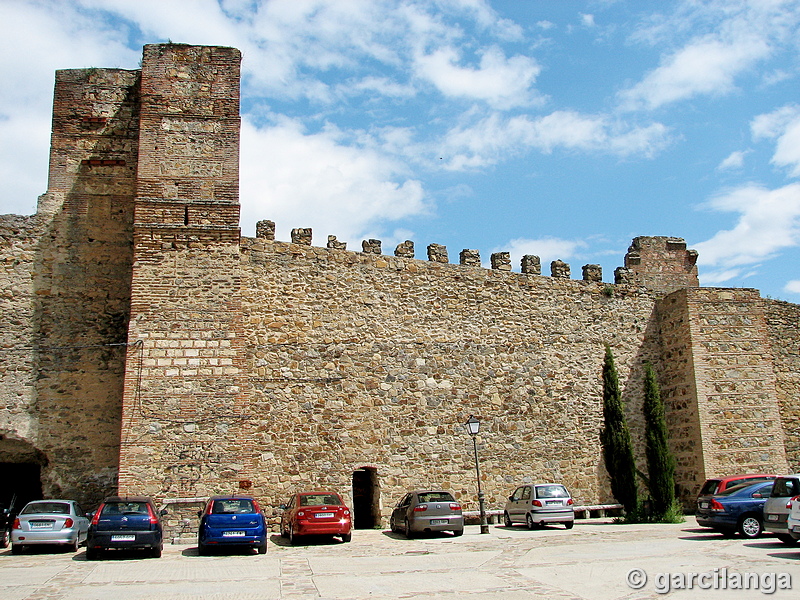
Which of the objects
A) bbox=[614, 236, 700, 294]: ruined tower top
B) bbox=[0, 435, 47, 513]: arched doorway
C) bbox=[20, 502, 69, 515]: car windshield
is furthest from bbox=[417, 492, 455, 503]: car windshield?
bbox=[614, 236, 700, 294]: ruined tower top

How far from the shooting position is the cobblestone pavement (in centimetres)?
859

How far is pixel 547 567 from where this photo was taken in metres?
10.5

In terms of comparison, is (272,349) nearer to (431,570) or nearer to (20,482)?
(20,482)

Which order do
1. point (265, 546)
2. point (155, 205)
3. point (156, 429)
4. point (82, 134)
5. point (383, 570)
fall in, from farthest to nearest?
point (82, 134), point (155, 205), point (156, 429), point (265, 546), point (383, 570)

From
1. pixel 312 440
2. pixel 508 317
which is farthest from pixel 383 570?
pixel 508 317

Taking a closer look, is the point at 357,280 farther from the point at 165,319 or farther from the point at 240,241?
the point at 165,319

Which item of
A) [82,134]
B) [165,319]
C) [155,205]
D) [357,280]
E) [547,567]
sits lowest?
[547,567]

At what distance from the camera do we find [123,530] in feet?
39.3

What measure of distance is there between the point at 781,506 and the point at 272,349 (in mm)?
10789

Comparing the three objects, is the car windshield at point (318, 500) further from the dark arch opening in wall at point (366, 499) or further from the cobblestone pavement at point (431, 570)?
the dark arch opening in wall at point (366, 499)

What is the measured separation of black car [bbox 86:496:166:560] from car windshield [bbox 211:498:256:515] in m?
1.03

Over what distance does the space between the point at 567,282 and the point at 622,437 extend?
4570 mm

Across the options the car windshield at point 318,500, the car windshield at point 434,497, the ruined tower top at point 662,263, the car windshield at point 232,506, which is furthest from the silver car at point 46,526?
the ruined tower top at point 662,263

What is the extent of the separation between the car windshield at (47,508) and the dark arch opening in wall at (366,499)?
21.3ft
